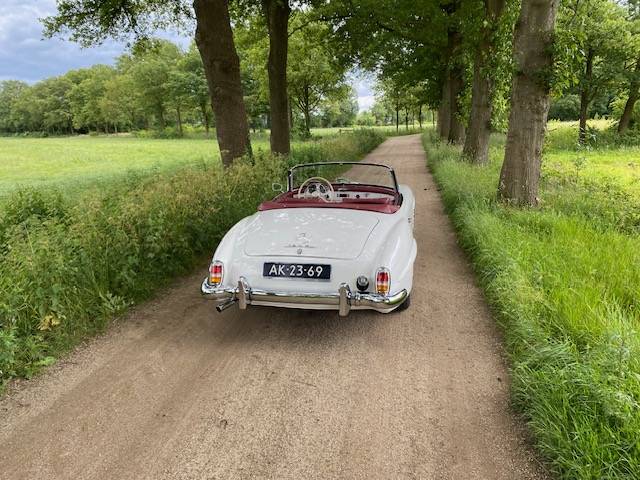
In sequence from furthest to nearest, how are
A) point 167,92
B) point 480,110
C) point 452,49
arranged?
point 167,92 < point 452,49 < point 480,110

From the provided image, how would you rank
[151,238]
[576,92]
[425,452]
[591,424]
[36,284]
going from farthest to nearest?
[576,92], [151,238], [36,284], [425,452], [591,424]

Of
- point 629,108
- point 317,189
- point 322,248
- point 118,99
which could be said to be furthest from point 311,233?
point 118,99

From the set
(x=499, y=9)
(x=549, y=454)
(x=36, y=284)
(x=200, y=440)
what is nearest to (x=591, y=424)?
(x=549, y=454)

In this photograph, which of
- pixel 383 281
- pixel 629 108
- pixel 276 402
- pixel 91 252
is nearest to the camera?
pixel 276 402

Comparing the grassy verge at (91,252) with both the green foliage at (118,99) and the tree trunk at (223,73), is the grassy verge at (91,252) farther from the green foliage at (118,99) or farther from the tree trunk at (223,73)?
the green foliage at (118,99)

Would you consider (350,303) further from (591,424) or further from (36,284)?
(36,284)

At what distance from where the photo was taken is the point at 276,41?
13203 mm

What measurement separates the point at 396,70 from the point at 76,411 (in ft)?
78.4

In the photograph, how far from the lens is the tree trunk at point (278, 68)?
42.8ft

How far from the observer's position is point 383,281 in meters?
3.46

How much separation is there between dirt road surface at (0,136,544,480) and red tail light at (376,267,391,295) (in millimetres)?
552

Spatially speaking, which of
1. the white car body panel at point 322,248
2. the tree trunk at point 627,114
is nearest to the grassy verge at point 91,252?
the white car body panel at point 322,248

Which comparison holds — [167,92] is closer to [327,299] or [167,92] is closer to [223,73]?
[223,73]

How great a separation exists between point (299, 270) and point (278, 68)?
1149cm
